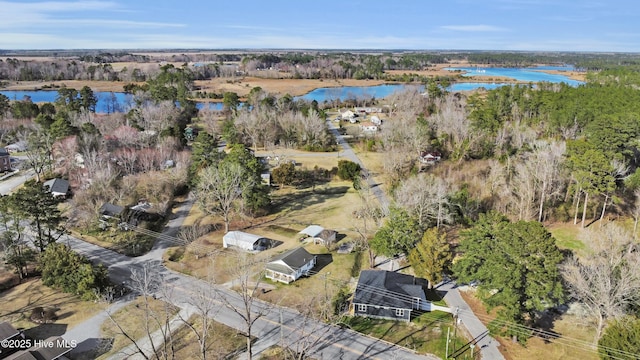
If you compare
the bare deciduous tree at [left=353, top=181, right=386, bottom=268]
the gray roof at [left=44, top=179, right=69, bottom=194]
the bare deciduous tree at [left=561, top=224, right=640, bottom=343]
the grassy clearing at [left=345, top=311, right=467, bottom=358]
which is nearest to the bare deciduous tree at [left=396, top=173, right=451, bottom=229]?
the bare deciduous tree at [left=353, top=181, right=386, bottom=268]

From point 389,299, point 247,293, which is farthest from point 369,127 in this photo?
point 247,293

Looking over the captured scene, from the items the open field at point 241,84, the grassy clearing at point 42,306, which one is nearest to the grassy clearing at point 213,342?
the grassy clearing at point 42,306

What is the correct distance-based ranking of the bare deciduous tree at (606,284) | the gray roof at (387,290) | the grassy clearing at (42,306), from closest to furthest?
the bare deciduous tree at (606,284) < the grassy clearing at (42,306) < the gray roof at (387,290)

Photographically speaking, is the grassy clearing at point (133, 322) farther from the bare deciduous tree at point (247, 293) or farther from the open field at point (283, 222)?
the open field at point (283, 222)

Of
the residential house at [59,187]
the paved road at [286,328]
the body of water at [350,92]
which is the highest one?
the body of water at [350,92]

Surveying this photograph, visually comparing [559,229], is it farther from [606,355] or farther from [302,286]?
[302,286]

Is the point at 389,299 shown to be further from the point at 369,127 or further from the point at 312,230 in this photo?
the point at 369,127

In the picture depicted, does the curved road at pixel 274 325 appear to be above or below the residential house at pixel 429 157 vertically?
below

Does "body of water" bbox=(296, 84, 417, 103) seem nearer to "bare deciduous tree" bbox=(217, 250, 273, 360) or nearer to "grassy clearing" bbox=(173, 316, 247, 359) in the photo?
"bare deciduous tree" bbox=(217, 250, 273, 360)
